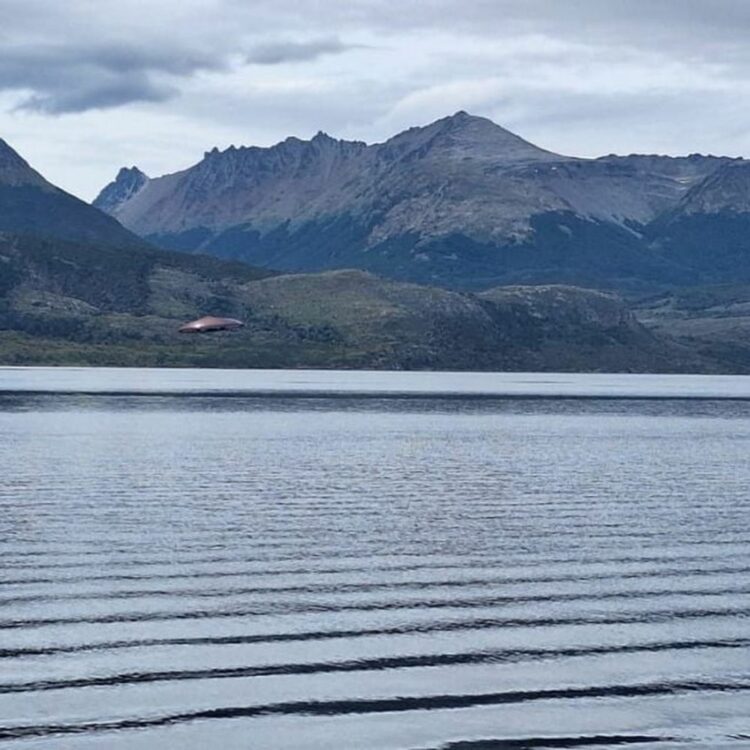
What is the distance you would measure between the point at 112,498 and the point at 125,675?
179 feet

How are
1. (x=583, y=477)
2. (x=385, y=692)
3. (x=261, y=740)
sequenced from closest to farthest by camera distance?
(x=261, y=740)
(x=385, y=692)
(x=583, y=477)

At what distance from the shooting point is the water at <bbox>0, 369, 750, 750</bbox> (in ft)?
148

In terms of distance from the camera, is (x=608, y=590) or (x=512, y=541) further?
(x=512, y=541)

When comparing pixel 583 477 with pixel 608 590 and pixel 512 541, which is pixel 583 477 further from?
pixel 608 590

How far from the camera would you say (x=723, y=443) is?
18250 cm

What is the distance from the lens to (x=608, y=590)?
226 feet

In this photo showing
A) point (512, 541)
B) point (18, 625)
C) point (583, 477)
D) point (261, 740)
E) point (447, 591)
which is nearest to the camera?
point (261, 740)

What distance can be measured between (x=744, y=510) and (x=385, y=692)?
62.5m

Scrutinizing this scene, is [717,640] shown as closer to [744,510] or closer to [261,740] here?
[261,740]

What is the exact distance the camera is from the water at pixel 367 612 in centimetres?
4503

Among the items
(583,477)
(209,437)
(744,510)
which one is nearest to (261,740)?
(744,510)

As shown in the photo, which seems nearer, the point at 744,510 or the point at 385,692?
the point at 385,692

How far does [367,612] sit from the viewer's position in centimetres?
6172

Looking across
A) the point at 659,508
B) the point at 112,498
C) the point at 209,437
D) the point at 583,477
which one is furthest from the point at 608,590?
the point at 209,437
